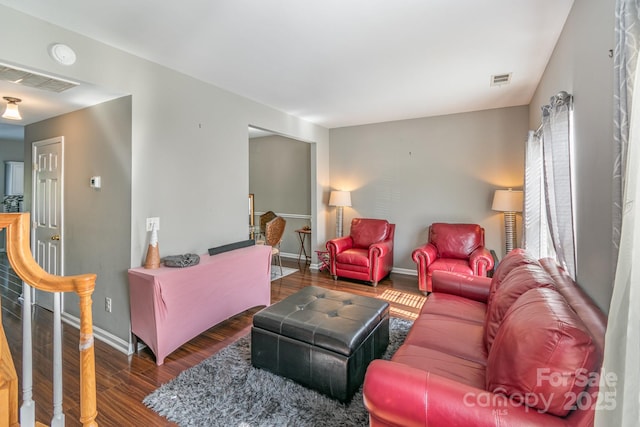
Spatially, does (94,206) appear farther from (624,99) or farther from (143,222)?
(624,99)

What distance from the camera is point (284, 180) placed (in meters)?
6.24

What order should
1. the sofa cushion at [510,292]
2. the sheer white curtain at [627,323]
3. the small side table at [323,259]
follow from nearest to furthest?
1. the sheer white curtain at [627,323]
2. the sofa cushion at [510,292]
3. the small side table at [323,259]

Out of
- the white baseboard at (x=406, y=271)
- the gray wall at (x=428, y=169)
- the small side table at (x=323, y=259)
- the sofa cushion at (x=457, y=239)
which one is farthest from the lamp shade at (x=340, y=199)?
the sofa cushion at (x=457, y=239)

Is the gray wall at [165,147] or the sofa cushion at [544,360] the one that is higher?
the gray wall at [165,147]

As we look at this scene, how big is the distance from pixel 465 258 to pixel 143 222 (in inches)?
153

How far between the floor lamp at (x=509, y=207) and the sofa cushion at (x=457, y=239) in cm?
33

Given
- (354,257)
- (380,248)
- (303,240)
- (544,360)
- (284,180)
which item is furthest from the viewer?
(284,180)

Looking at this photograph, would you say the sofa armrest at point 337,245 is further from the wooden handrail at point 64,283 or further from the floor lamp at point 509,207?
the wooden handrail at point 64,283

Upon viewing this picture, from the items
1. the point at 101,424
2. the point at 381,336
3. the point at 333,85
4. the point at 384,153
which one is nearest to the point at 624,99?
the point at 381,336

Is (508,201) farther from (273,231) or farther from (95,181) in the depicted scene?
(95,181)

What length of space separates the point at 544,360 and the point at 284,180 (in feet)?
18.2

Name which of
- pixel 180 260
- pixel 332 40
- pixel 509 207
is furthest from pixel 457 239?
pixel 180 260

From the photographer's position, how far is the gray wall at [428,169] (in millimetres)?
4297

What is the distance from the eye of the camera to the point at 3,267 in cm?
509
